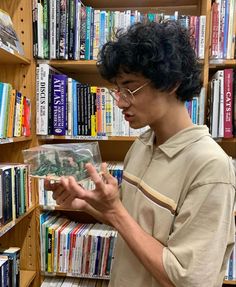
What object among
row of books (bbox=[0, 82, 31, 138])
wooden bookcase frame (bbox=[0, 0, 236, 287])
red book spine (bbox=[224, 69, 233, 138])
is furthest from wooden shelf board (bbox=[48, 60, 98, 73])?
red book spine (bbox=[224, 69, 233, 138])

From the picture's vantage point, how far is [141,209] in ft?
2.49

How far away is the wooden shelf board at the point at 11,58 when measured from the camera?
1192mm

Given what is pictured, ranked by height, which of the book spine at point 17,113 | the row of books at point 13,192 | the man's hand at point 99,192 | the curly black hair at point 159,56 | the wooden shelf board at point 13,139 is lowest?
the row of books at point 13,192

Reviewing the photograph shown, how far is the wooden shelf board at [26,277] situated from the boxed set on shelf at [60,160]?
0.83 meters

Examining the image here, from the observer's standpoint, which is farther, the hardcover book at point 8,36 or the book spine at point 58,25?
the book spine at point 58,25

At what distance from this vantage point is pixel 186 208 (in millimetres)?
636

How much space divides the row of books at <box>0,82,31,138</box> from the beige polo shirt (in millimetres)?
659

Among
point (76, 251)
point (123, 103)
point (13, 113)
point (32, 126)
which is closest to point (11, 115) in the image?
point (13, 113)

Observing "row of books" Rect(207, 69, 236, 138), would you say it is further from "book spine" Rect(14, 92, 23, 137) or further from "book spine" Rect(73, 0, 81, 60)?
"book spine" Rect(14, 92, 23, 137)

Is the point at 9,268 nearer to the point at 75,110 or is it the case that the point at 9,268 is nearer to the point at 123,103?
the point at 75,110

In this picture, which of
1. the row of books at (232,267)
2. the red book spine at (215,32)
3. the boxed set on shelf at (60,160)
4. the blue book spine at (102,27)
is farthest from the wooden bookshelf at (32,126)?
the row of books at (232,267)

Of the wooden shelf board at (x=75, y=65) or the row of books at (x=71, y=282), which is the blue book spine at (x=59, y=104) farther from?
the row of books at (x=71, y=282)

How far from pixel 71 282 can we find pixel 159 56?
130 cm

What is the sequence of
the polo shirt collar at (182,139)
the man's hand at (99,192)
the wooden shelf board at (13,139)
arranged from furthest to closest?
the wooden shelf board at (13,139) → the polo shirt collar at (182,139) → the man's hand at (99,192)
